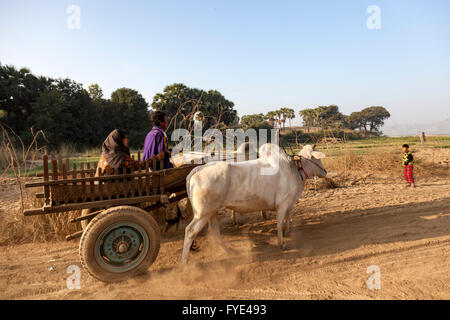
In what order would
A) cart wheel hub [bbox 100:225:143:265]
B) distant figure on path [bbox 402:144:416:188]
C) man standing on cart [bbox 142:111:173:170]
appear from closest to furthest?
cart wheel hub [bbox 100:225:143:265] → man standing on cart [bbox 142:111:173:170] → distant figure on path [bbox 402:144:416:188]

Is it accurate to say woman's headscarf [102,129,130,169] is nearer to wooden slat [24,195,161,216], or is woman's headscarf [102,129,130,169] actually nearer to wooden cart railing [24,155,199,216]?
wooden cart railing [24,155,199,216]

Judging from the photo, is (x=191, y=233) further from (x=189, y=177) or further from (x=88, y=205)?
(x=88, y=205)

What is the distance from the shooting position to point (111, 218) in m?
3.44

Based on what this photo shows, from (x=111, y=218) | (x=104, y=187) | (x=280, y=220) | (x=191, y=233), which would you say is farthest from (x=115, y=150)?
(x=280, y=220)

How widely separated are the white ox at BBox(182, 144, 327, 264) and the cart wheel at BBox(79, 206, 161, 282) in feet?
1.73

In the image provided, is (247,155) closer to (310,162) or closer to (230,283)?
(310,162)

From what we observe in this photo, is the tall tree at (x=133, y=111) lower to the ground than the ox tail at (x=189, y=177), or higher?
higher

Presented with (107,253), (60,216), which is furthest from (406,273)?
(60,216)

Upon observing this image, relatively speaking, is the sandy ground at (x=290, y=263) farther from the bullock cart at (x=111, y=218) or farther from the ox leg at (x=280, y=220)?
the bullock cart at (x=111, y=218)

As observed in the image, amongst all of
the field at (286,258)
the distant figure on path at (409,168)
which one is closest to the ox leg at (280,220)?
the field at (286,258)

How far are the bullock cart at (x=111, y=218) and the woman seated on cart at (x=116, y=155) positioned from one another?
0.12 m

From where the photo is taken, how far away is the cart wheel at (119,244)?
3.36 meters

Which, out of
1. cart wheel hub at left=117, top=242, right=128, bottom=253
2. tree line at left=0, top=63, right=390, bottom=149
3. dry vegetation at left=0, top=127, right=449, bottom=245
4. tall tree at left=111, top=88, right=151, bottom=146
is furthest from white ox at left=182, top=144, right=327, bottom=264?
tall tree at left=111, top=88, right=151, bottom=146

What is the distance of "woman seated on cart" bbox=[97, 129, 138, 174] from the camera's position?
A: 3822 millimetres
